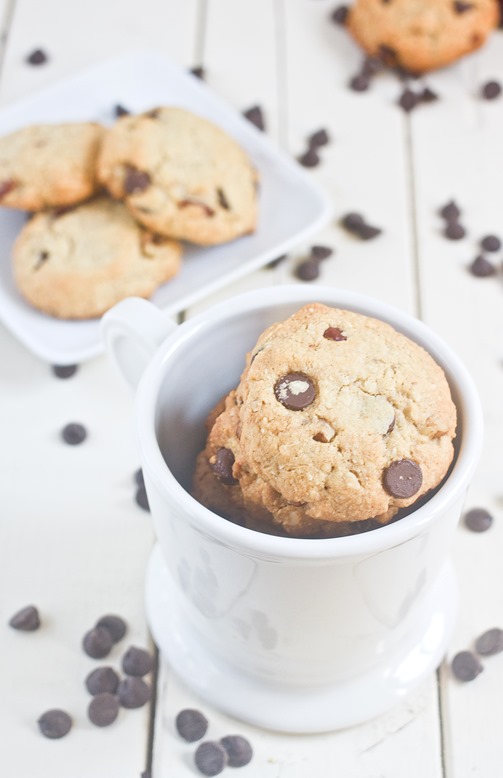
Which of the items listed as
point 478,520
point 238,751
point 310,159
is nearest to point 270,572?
point 238,751

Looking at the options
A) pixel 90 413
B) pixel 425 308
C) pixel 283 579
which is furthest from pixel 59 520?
pixel 425 308

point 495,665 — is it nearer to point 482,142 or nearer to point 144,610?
point 144,610

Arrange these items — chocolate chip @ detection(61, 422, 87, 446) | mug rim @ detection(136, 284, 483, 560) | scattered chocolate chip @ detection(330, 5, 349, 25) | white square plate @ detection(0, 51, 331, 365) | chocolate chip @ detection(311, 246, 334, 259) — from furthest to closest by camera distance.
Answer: scattered chocolate chip @ detection(330, 5, 349, 25), chocolate chip @ detection(311, 246, 334, 259), white square plate @ detection(0, 51, 331, 365), chocolate chip @ detection(61, 422, 87, 446), mug rim @ detection(136, 284, 483, 560)

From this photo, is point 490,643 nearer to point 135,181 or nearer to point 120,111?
point 135,181

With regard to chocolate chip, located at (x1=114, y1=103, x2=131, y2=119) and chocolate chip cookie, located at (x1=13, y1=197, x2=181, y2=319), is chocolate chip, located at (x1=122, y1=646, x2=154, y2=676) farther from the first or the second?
chocolate chip, located at (x1=114, y1=103, x2=131, y2=119)

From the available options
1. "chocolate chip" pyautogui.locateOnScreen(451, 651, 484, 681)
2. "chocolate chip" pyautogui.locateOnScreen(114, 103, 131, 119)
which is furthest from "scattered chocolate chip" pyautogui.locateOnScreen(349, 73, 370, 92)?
"chocolate chip" pyautogui.locateOnScreen(451, 651, 484, 681)

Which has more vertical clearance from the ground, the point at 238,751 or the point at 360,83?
the point at 360,83
